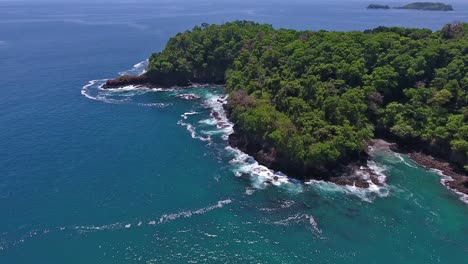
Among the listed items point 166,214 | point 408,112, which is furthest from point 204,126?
point 408,112

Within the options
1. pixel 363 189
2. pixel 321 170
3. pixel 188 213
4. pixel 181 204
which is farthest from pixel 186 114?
pixel 363 189

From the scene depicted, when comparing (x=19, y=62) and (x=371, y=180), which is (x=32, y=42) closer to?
(x=19, y=62)

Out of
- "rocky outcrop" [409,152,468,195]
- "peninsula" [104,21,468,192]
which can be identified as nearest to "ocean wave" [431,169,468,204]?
"rocky outcrop" [409,152,468,195]

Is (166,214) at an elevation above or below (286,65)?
below

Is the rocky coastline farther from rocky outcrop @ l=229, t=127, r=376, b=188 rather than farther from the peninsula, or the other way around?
the peninsula

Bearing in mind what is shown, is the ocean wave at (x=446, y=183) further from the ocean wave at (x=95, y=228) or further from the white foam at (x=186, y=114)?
the white foam at (x=186, y=114)

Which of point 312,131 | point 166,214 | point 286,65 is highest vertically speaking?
point 286,65
